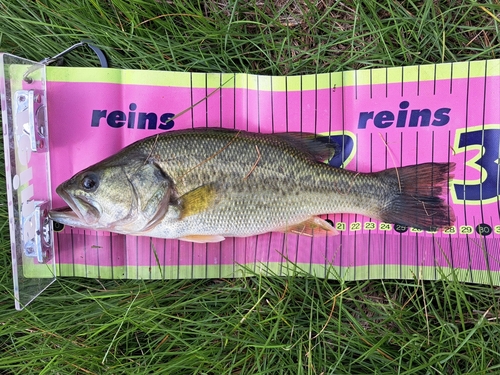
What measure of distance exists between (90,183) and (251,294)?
4.23ft

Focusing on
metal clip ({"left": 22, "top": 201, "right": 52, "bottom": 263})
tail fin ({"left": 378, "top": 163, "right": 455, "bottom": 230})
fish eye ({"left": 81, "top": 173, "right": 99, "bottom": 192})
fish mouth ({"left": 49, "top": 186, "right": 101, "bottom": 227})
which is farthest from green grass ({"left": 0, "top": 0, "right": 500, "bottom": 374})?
fish eye ({"left": 81, "top": 173, "right": 99, "bottom": 192})

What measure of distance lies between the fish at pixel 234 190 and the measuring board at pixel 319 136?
133 millimetres

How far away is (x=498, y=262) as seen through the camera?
264 centimetres

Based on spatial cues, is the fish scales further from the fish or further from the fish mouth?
the fish mouth

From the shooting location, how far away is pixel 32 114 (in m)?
2.72

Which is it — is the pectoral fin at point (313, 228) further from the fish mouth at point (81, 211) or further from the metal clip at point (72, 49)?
the metal clip at point (72, 49)

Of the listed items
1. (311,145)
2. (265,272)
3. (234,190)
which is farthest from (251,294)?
(311,145)

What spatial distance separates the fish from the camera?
246 centimetres

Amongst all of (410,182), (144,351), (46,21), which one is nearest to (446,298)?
(410,182)

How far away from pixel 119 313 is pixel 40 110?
1.57 metres

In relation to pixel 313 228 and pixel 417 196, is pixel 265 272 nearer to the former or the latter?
pixel 313 228

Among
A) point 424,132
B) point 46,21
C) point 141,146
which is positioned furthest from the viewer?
A: point 46,21

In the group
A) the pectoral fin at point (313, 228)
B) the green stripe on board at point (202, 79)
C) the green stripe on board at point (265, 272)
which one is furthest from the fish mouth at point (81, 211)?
the pectoral fin at point (313, 228)

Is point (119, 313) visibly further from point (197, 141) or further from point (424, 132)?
point (424, 132)
